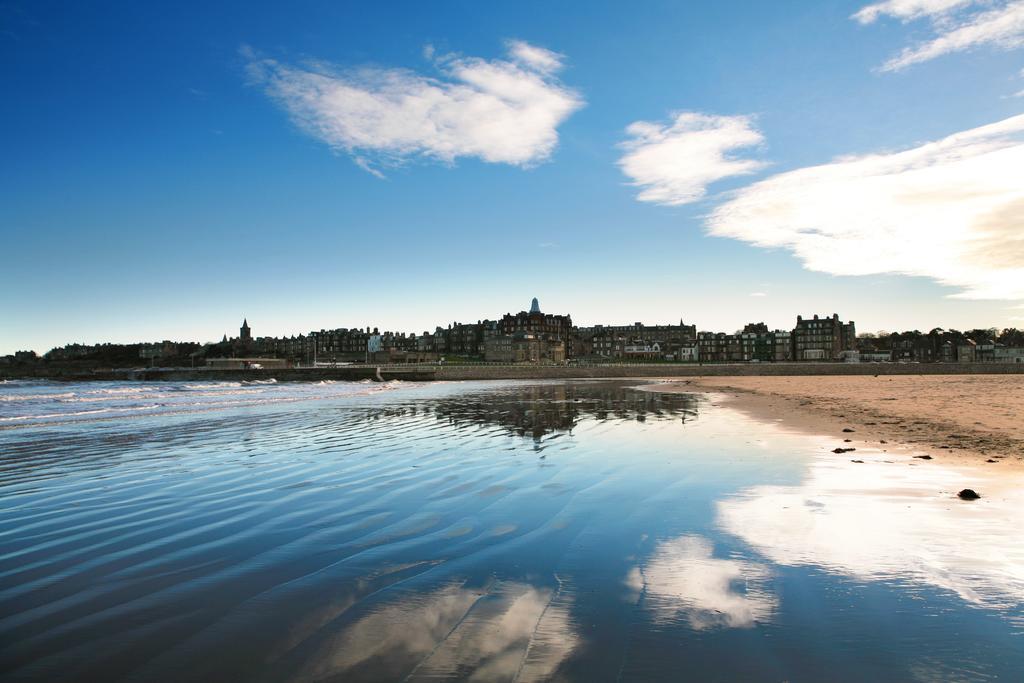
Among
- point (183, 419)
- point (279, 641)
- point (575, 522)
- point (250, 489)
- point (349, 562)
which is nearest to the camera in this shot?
point (279, 641)

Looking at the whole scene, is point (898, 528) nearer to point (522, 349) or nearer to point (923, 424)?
point (923, 424)

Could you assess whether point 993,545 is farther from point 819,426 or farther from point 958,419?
point 958,419

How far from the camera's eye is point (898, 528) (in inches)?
276

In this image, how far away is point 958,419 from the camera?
1908cm

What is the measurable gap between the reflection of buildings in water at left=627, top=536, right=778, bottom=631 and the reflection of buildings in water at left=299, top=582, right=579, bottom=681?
2.88ft

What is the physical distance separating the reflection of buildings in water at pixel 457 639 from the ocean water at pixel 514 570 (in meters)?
0.02

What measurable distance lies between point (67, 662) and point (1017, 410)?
27492 mm

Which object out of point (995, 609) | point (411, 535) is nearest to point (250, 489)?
point (411, 535)

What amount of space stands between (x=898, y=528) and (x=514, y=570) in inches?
186

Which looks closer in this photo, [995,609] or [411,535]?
[995,609]

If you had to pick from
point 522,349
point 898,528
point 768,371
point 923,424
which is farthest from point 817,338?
point 898,528

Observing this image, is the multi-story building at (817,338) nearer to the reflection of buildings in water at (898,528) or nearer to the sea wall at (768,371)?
the sea wall at (768,371)

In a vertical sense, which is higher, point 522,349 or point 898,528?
point 522,349

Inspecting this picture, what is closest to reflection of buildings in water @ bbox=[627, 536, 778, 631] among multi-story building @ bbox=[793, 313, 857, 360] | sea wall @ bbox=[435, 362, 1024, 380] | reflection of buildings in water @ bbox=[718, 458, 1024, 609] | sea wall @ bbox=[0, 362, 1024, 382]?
reflection of buildings in water @ bbox=[718, 458, 1024, 609]
